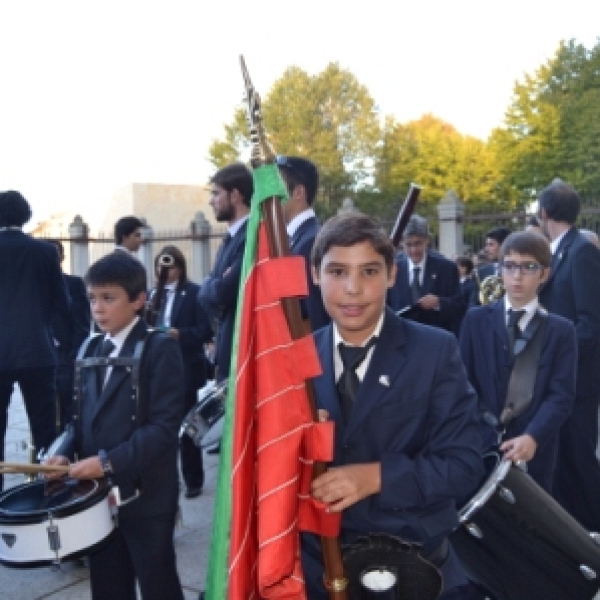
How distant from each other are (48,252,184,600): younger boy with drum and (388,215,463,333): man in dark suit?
11.4 ft

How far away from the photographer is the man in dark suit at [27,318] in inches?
191

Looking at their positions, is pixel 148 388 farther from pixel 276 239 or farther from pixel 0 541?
pixel 276 239

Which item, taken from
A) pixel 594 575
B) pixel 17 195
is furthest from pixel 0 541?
pixel 17 195

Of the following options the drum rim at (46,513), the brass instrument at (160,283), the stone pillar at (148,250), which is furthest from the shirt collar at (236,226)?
the stone pillar at (148,250)

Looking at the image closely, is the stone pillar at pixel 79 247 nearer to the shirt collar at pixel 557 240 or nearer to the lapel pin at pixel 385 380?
the shirt collar at pixel 557 240

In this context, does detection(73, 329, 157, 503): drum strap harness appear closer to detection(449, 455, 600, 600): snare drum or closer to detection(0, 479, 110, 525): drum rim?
detection(0, 479, 110, 525): drum rim

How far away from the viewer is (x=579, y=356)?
4336 millimetres

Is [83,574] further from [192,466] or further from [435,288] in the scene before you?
[435,288]

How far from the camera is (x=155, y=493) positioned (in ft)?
9.74

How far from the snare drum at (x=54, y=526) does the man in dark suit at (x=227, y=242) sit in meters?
1.64

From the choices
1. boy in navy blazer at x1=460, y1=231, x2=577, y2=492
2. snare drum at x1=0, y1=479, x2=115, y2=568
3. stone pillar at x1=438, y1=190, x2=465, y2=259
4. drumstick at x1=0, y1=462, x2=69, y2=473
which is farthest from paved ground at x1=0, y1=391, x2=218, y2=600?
stone pillar at x1=438, y1=190, x2=465, y2=259

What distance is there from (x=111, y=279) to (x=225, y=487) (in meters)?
1.40

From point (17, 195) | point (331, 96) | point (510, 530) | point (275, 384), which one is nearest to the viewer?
point (275, 384)

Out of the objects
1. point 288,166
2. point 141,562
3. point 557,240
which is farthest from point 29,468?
point 557,240
